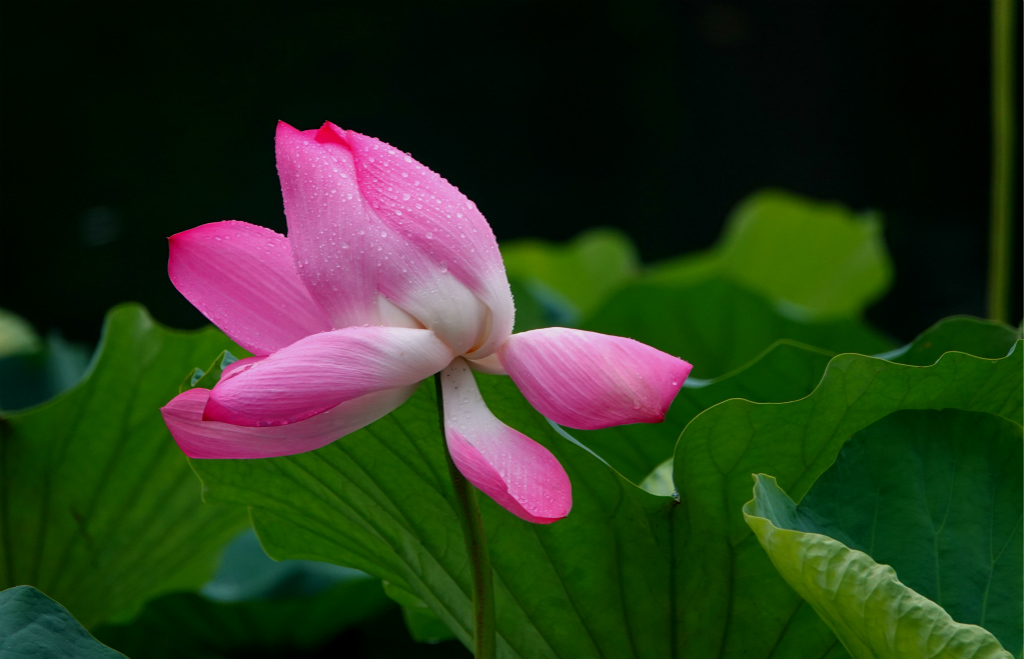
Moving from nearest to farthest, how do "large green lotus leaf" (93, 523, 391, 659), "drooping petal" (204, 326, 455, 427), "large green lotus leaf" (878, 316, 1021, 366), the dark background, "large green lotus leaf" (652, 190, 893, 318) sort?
"drooping petal" (204, 326, 455, 427)
"large green lotus leaf" (878, 316, 1021, 366)
"large green lotus leaf" (93, 523, 391, 659)
"large green lotus leaf" (652, 190, 893, 318)
the dark background

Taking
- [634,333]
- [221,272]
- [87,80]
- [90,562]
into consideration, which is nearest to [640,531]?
[221,272]

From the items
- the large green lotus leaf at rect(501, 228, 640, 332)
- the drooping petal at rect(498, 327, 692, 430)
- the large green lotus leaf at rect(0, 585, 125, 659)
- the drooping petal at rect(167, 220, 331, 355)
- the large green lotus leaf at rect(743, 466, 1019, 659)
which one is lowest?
the large green lotus leaf at rect(501, 228, 640, 332)

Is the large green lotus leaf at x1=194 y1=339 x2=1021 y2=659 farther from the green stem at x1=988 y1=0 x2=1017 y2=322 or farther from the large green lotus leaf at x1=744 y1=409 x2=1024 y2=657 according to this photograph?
the green stem at x1=988 y1=0 x2=1017 y2=322

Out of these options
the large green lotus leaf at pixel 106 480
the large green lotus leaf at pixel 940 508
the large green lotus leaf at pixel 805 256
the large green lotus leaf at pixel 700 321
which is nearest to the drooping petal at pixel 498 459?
the large green lotus leaf at pixel 940 508

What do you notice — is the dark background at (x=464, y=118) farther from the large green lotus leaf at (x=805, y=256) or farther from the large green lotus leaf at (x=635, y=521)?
the large green lotus leaf at (x=635, y=521)

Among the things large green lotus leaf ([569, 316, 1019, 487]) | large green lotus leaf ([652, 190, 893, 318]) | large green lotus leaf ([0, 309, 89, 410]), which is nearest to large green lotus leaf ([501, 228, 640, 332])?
large green lotus leaf ([652, 190, 893, 318])

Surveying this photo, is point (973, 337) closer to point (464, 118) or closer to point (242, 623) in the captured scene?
point (242, 623)

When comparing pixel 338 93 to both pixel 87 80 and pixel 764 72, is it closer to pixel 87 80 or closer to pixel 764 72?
pixel 87 80

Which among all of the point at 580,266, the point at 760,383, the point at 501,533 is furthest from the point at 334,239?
the point at 580,266
